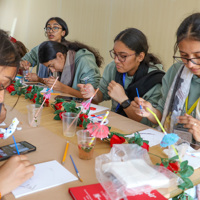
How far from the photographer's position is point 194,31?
1.37 meters

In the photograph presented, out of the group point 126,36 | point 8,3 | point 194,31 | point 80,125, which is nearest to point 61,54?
point 126,36

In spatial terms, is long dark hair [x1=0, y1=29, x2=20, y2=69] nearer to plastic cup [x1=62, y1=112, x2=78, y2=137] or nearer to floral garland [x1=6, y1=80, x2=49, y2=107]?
plastic cup [x1=62, y1=112, x2=78, y2=137]

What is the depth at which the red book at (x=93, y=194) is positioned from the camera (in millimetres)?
720

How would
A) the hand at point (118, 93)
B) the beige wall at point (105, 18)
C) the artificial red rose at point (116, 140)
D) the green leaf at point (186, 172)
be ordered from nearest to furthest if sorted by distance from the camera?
the green leaf at point (186, 172), the artificial red rose at point (116, 140), the hand at point (118, 93), the beige wall at point (105, 18)

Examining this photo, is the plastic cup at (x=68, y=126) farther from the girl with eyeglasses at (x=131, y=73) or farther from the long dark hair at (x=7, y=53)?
the girl with eyeglasses at (x=131, y=73)

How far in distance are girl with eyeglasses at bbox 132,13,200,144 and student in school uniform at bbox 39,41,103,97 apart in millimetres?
1000

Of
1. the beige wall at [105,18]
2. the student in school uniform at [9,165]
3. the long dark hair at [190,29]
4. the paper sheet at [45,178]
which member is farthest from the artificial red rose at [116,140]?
the beige wall at [105,18]

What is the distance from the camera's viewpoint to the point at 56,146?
1.10 m

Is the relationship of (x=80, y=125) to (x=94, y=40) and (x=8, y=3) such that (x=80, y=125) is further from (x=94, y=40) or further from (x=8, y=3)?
(x=8, y=3)

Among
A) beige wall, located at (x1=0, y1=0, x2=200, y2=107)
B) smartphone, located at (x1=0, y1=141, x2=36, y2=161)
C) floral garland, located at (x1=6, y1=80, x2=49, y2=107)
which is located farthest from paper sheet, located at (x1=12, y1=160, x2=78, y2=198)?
beige wall, located at (x1=0, y1=0, x2=200, y2=107)

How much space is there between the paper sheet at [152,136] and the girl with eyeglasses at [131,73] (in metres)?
0.50

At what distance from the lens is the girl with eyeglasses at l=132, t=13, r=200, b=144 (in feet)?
4.51

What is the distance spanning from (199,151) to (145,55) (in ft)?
3.88

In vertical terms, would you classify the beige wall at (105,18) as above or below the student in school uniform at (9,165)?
above
